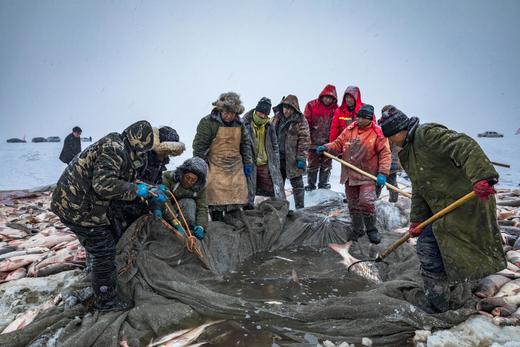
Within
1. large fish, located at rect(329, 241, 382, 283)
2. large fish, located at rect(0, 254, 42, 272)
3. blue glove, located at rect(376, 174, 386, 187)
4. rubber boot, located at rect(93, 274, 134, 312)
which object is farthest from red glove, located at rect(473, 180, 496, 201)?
large fish, located at rect(0, 254, 42, 272)

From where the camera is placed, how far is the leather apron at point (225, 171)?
4.41m

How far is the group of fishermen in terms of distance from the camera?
93.1 inches

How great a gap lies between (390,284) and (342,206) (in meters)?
2.57

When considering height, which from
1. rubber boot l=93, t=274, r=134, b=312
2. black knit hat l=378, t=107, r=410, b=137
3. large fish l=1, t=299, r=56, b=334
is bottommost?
large fish l=1, t=299, r=56, b=334

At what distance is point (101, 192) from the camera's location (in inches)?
98.0

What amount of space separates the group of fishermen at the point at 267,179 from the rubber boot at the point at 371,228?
0.5 inches

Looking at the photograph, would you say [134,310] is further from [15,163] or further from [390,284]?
[15,163]

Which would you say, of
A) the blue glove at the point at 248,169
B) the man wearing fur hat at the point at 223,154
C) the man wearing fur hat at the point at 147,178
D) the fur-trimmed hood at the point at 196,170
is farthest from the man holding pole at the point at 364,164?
the man wearing fur hat at the point at 147,178

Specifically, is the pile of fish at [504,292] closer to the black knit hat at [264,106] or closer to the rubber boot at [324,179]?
the rubber boot at [324,179]

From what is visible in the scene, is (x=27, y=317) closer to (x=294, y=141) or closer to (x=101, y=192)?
(x=101, y=192)

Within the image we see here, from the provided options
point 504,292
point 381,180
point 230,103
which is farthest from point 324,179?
point 504,292

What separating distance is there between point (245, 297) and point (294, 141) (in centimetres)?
298

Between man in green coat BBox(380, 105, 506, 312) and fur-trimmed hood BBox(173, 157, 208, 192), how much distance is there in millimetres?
1837

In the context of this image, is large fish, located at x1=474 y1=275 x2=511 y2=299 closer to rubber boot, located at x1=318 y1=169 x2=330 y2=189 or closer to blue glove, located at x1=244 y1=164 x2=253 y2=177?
blue glove, located at x1=244 y1=164 x2=253 y2=177
